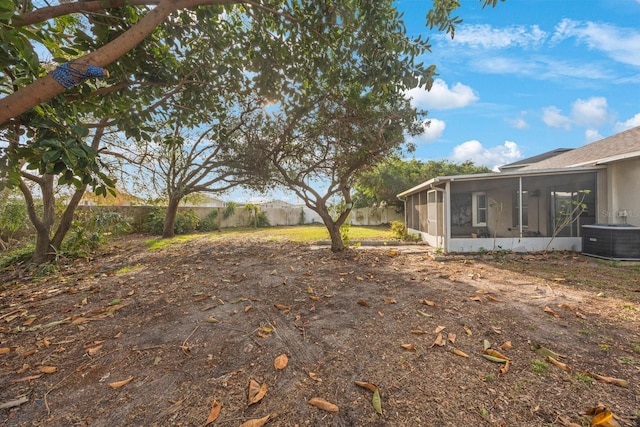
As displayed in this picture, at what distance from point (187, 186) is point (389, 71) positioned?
10339 millimetres

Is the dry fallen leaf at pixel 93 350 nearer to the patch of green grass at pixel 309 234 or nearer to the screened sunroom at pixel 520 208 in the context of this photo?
the screened sunroom at pixel 520 208

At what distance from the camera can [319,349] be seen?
2.42m

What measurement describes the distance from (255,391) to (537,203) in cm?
925

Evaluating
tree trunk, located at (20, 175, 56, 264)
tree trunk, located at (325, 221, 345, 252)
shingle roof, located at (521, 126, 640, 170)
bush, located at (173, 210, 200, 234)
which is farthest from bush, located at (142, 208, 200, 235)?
shingle roof, located at (521, 126, 640, 170)

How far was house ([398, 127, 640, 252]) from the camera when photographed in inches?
289

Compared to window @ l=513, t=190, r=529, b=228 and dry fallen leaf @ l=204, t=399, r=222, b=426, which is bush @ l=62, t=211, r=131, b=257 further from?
window @ l=513, t=190, r=529, b=228

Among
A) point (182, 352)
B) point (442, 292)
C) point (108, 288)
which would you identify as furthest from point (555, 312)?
point (108, 288)

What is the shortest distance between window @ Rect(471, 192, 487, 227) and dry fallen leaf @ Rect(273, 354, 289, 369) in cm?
784

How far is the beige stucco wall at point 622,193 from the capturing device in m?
6.72

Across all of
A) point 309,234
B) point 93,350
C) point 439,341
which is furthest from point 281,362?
point 309,234

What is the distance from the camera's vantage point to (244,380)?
1.99 m

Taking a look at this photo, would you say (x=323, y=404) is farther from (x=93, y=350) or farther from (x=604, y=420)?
(x=93, y=350)

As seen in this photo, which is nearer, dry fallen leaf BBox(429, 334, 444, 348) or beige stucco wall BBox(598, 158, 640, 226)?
dry fallen leaf BBox(429, 334, 444, 348)

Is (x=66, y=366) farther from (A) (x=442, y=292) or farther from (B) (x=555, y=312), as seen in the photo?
(B) (x=555, y=312)
